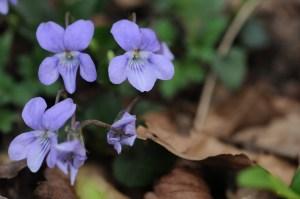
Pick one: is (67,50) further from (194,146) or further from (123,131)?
(194,146)

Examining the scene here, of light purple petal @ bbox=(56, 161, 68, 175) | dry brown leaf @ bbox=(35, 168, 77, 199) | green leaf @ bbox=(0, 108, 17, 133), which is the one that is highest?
light purple petal @ bbox=(56, 161, 68, 175)

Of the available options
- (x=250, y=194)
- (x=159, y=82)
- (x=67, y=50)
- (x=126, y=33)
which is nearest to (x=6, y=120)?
(x=67, y=50)

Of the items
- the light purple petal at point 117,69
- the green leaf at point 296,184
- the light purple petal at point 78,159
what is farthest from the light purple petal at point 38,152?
the green leaf at point 296,184

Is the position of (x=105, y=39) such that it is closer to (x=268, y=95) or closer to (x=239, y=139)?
(x=239, y=139)

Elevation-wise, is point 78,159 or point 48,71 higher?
point 48,71

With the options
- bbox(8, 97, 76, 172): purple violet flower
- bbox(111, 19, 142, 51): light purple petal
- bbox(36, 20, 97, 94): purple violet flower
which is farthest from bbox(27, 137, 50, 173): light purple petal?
bbox(111, 19, 142, 51): light purple petal

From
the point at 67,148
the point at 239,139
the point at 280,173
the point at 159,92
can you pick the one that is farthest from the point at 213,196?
the point at 159,92

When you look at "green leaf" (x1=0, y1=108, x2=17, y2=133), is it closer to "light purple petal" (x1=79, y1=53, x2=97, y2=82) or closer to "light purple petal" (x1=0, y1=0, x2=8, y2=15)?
"light purple petal" (x1=0, y1=0, x2=8, y2=15)
